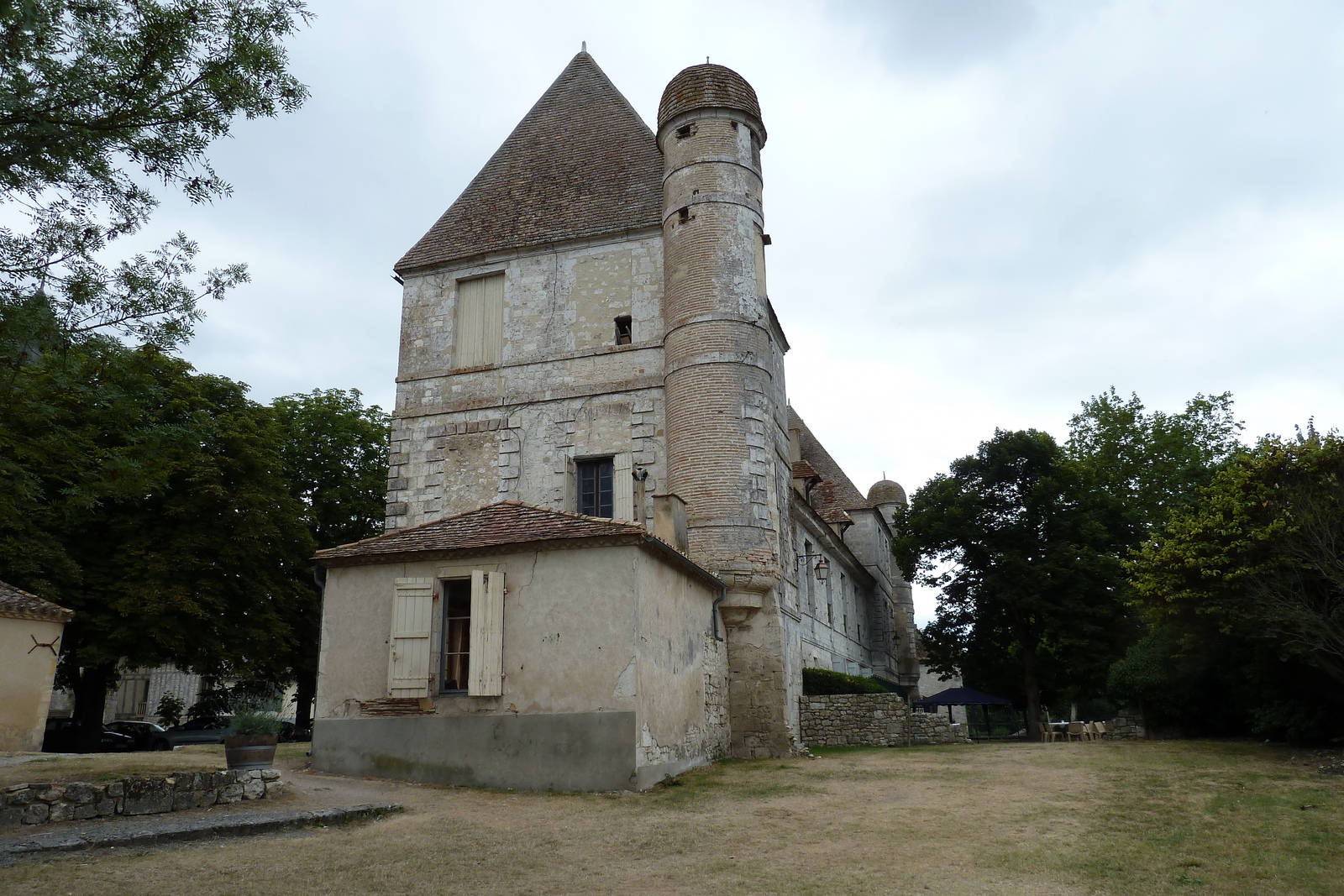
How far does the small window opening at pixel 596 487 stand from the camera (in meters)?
18.7

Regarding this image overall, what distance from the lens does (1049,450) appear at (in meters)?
28.3

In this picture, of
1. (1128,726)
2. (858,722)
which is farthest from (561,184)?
(1128,726)

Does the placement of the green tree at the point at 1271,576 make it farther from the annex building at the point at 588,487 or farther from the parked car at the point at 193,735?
the parked car at the point at 193,735

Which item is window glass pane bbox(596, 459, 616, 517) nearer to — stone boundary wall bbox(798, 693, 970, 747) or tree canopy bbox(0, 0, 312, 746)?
stone boundary wall bbox(798, 693, 970, 747)

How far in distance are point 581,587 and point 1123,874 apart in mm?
7050

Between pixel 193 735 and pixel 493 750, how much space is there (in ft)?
61.9

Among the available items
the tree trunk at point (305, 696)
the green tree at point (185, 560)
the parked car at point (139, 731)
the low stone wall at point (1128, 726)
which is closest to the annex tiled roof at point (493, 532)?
the green tree at point (185, 560)

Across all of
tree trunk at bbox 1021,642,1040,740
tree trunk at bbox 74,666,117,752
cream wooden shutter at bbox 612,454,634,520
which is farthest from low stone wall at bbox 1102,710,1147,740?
tree trunk at bbox 74,666,117,752

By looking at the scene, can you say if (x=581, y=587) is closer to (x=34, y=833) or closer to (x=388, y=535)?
(x=388, y=535)

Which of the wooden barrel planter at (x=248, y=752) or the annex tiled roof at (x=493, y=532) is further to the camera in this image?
the annex tiled roof at (x=493, y=532)

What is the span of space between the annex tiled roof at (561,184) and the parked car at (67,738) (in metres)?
14.2

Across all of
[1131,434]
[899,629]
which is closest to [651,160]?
[1131,434]

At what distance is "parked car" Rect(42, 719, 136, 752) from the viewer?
2269 centimetres

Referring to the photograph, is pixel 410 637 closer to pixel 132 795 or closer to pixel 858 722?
pixel 132 795
